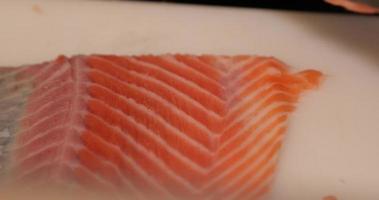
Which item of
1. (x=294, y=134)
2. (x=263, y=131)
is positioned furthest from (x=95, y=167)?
(x=294, y=134)

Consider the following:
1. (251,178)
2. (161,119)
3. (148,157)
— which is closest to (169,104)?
(161,119)

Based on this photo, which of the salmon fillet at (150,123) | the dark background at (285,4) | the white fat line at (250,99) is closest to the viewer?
the salmon fillet at (150,123)

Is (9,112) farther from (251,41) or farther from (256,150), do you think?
(251,41)

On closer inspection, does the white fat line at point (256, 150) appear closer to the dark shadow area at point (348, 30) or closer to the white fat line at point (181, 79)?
the white fat line at point (181, 79)

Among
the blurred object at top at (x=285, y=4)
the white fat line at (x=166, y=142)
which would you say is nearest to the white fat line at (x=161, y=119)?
the white fat line at (x=166, y=142)

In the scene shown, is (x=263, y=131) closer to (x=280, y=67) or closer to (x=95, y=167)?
(x=280, y=67)

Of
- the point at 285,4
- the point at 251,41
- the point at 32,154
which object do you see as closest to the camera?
the point at 32,154
